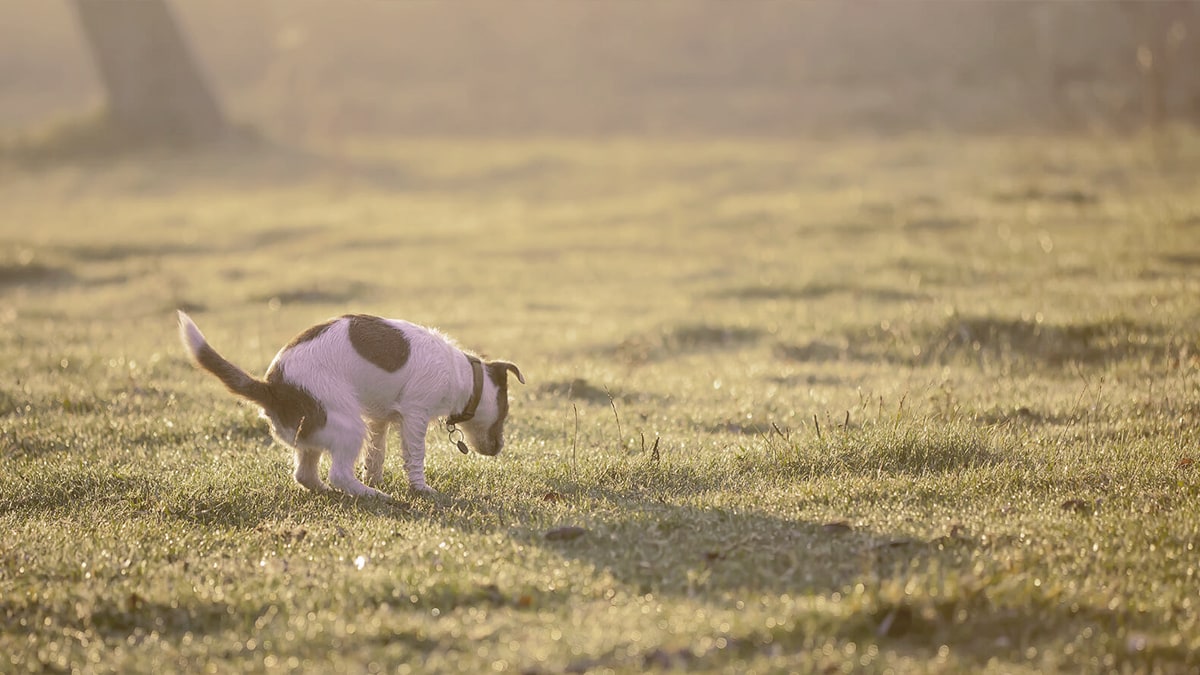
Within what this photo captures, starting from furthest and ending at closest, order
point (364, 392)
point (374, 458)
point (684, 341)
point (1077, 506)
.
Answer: point (684, 341) < point (374, 458) < point (364, 392) < point (1077, 506)

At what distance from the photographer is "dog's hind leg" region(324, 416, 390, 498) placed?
5.97 m

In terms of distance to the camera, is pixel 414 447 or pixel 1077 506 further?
pixel 414 447

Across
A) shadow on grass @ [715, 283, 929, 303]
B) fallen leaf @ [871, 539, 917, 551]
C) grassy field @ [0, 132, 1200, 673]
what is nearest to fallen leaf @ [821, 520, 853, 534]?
grassy field @ [0, 132, 1200, 673]

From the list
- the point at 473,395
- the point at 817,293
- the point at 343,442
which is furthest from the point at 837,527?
the point at 817,293

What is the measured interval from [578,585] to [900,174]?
21991 mm

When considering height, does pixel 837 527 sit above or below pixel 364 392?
below

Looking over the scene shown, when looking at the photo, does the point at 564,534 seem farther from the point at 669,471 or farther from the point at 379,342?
the point at 379,342

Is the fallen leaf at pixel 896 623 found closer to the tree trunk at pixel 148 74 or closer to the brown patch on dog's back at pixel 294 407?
the brown patch on dog's back at pixel 294 407

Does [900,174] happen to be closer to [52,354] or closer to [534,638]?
[52,354]

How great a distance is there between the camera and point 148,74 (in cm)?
3078

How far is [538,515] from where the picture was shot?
233 inches

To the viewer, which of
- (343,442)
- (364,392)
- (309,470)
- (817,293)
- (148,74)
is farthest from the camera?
(148,74)

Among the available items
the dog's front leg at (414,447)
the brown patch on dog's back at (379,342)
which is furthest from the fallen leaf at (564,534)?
the brown patch on dog's back at (379,342)

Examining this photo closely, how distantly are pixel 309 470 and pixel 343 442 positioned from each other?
1.78 ft
